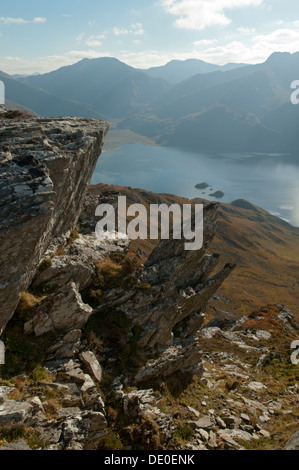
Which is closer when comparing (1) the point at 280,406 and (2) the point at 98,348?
(2) the point at 98,348

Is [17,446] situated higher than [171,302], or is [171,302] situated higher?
[17,446]

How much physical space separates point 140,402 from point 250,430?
275 inches

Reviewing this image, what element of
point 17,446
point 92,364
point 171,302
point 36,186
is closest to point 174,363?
point 171,302

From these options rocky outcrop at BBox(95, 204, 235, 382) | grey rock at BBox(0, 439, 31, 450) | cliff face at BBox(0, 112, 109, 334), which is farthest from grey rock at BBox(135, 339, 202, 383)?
cliff face at BBox(0, 112, 109, 334)

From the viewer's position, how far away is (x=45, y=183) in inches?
611

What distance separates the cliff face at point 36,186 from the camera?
46.5 ft

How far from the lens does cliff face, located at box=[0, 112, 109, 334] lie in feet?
46.5

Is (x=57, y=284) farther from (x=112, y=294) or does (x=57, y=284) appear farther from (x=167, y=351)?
(x=167, y=351)

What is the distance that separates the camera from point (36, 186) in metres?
15.3

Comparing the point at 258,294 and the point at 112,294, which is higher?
the point at 112,294

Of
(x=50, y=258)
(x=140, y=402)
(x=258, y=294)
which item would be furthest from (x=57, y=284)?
(x=258, y=294)
